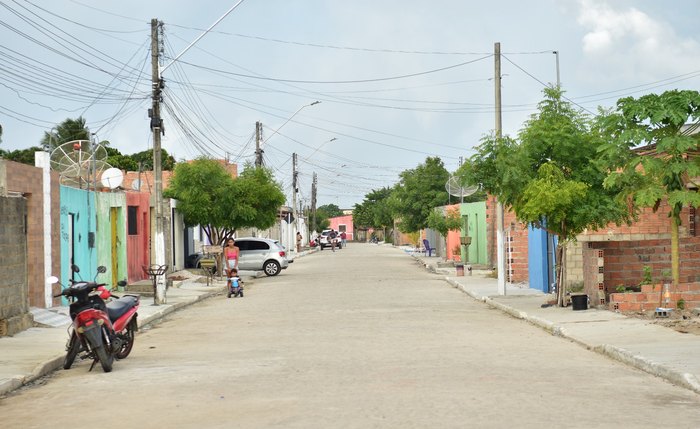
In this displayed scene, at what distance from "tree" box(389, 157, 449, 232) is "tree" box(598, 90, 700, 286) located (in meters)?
58.1

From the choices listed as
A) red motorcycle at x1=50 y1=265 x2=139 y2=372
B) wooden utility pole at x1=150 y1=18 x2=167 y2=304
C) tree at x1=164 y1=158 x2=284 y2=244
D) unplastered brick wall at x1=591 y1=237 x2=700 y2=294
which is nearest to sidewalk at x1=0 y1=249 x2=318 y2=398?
red motorcycle at x1=50 y1=265 x2=139 y2=372

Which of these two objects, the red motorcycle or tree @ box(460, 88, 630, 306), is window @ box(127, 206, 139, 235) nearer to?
tree @ box(460, 88, 630, 306)

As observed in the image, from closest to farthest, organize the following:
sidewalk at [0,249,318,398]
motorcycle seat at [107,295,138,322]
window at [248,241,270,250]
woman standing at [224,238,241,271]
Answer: sidewalk at [0,249,318,398]
motorcycle seat at [107,295,138,322]
woman standing at [224,238,241,271]
window at [248,241,270,250]

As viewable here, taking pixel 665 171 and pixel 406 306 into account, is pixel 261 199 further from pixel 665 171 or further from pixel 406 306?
pixel 665 171

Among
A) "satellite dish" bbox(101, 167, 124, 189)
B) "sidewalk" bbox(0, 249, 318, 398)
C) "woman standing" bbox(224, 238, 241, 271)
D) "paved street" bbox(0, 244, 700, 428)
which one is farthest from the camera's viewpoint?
"satellite dish" bbox(101, 167, 124, 189)

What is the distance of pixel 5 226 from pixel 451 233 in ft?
139

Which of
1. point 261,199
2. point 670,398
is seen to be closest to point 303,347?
point 670,398

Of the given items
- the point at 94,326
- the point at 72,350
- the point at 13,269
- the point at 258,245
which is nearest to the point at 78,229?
the point at 13,269

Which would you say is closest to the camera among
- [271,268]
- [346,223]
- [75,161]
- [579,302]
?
[579,302]

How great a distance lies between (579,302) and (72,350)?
38.6 feet

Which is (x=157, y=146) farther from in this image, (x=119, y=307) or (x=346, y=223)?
(x=346, y=223)

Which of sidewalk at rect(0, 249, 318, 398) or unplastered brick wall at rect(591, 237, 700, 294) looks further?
unplastered brick wall at rect(591, 237, 700, 294)

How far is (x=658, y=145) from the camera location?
2086cm

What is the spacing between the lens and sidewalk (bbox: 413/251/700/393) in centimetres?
1301
